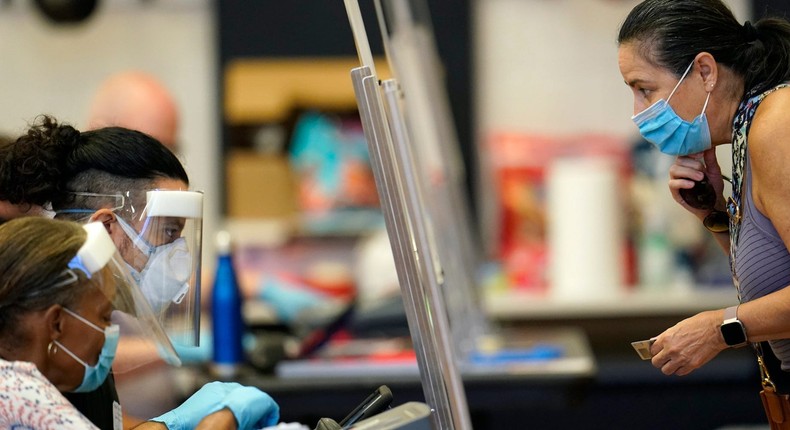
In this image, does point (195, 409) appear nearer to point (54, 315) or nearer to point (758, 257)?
point (54, 315)

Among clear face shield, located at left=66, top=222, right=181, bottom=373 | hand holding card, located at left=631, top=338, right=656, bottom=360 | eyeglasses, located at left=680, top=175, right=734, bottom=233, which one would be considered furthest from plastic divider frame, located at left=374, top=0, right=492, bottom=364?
clear face shield, located at left=66, top=222, right=181, bottom=373

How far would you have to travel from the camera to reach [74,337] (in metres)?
1.38

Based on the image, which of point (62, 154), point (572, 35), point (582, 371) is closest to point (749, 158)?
point (62, 154)

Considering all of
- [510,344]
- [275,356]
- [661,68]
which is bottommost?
[510,344]

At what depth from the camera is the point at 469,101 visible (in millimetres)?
5500

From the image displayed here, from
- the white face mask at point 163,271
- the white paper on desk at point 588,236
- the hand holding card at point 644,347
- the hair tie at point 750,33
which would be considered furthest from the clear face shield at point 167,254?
the white paper on desk at point 588,236

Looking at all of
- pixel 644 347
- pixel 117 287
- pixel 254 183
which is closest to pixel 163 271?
pixel 117 287

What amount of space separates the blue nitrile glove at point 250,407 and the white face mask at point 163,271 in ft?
0.49

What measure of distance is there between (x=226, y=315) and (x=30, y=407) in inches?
78.6

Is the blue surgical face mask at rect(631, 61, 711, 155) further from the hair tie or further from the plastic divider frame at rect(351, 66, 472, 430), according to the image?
the plastic divider frame at rect(351, 66, 472, 430)

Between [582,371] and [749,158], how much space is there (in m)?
1.54

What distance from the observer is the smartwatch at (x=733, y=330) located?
1728 mm

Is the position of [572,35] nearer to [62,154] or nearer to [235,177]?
[235,177]

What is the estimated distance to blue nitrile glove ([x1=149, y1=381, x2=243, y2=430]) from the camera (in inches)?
62.6
